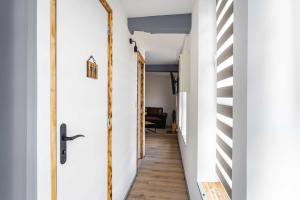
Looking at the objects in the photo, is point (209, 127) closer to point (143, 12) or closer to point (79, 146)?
point (79, 146)

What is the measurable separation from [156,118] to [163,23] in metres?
5.83

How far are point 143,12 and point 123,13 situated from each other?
0.26 meters

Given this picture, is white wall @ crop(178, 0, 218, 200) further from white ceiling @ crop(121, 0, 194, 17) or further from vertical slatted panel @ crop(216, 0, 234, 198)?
white ceiling @ crop(121, 0, 194, 17)

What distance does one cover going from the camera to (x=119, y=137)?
219cm

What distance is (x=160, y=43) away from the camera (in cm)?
397

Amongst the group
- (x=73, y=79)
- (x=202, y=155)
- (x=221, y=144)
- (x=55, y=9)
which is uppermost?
(x=55, y=9)

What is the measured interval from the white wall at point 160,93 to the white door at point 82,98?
728cm

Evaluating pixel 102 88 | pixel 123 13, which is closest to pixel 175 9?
pixel 123 13
